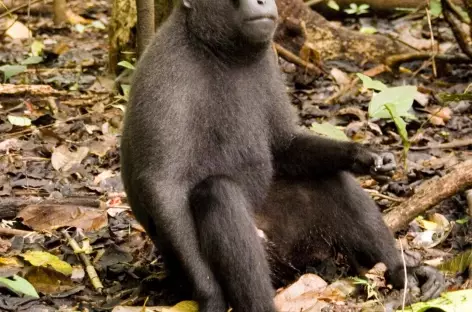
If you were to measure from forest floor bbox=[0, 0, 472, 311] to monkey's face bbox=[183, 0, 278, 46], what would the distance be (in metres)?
1.43

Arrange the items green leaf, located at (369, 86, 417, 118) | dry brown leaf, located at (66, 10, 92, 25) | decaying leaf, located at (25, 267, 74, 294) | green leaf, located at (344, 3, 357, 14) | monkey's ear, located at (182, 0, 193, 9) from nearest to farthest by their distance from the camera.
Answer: monkey's ear, located at (182, 0, 193, 9), decaying leaf, located at (25, 267, 74, 294), green leaf, located at (369, 86, 417, 118), green leaf, located at (344, 3, 357, 14), dry brown leaf, located at (66, 10, 92, 25)

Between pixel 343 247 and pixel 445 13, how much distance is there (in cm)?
450

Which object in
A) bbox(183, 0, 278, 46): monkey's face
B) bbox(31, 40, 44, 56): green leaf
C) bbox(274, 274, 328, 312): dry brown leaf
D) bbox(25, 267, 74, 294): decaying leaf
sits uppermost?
bbox(183, 0, 278, 46): monkey's face

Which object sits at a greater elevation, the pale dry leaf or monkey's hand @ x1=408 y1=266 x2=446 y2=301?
monkey's hand @ x1=408 y1=266 x2=446 y2=301

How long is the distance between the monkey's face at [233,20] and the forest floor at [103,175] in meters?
1.43

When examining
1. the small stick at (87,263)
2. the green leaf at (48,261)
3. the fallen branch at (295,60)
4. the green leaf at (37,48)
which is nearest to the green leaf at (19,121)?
the small stick at (87,263)

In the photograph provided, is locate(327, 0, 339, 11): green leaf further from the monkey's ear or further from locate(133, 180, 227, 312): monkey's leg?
locate(133, 180, 227, 312): monkey's leg

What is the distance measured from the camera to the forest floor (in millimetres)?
4805

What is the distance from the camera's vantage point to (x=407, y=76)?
8.88 m

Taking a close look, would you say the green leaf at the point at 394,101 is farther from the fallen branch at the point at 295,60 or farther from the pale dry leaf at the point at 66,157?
the fallen branch at the point at 295,60

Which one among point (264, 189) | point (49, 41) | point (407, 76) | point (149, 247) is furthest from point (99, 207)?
point (49, 41)

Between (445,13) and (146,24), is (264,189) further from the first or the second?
(445,13)

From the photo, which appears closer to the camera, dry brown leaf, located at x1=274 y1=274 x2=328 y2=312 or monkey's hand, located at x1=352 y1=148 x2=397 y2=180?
dry brown leaf, located at x1=274 y1=274 x2=328 y2=312

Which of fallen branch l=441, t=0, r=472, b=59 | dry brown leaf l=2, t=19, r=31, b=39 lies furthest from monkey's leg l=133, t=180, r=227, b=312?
dry brown leaf l=2, t=19, r=31, b=39
